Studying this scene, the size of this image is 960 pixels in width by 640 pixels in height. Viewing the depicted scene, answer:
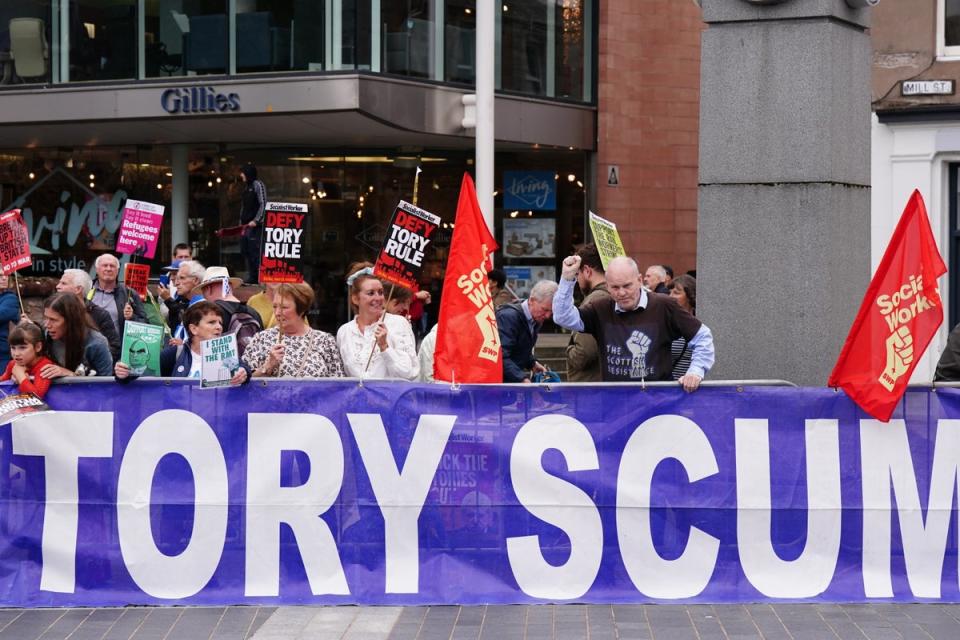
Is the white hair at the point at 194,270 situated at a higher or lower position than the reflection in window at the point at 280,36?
lower

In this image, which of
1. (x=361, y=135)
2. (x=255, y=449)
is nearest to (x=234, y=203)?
(x=361, y=135)

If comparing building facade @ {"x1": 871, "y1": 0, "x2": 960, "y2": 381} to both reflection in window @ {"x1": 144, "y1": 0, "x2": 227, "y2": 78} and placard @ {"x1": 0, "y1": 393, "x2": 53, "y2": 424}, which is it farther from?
placard @ {"x1": 0, "y1": 393, "x2": 53, "y2": 424}

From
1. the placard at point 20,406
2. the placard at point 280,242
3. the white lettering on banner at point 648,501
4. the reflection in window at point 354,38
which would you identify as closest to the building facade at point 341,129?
the reflection in window at point 354,38

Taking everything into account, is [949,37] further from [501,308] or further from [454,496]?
[454,496]

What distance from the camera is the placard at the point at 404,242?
8203 mm

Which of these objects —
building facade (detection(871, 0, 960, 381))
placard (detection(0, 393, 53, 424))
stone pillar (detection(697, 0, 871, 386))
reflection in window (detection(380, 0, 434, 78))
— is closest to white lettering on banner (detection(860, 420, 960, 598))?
stone pillar (detection(697, 0, 871, 386))

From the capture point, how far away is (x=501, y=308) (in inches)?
380

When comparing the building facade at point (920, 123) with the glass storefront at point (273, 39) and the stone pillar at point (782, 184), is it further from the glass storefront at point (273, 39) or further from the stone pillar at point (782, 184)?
the stone pillar at point (782, 184)

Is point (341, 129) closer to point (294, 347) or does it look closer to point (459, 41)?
point (459, 41)

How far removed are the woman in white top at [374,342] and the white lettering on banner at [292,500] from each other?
871 mm

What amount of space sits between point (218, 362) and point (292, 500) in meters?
0.85

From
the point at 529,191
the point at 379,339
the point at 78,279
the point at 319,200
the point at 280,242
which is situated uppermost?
the point at 529,191

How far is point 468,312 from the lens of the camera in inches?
320

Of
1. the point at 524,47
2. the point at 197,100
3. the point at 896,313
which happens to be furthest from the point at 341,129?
the point at 896,313
